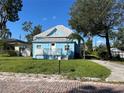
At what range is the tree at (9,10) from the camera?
1731 inches

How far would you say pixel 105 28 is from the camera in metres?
35.4

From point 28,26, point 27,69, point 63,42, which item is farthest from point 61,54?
point 28,26

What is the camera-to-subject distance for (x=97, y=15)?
3300cm

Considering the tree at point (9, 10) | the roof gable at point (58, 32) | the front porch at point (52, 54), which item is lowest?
the front porch at point (52, 54)

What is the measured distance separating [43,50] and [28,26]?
4864 cm

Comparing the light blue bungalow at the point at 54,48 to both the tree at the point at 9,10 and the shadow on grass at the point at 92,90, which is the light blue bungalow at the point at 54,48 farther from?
the shadow on grass at the point at 92,90

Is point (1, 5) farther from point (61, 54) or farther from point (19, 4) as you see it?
point (61, 54)

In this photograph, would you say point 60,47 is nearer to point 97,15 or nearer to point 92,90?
point 97,15

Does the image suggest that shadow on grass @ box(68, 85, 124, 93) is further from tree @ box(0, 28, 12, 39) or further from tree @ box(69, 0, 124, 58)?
tree @ box(0, 28, 12, 39)

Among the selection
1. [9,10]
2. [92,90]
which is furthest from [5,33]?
[92,90]

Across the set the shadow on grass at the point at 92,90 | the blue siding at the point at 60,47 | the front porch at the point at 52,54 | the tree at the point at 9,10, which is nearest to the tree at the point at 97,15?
the blue siding at the point at 60,47

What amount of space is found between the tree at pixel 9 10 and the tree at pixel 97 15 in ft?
42.1

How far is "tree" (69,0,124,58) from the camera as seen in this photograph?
3316 cm

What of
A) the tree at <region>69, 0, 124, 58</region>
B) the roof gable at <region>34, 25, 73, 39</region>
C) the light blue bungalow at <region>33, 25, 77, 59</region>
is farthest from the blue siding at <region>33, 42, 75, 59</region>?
the roof gable at <region>34, 25, 73, 39</region>
